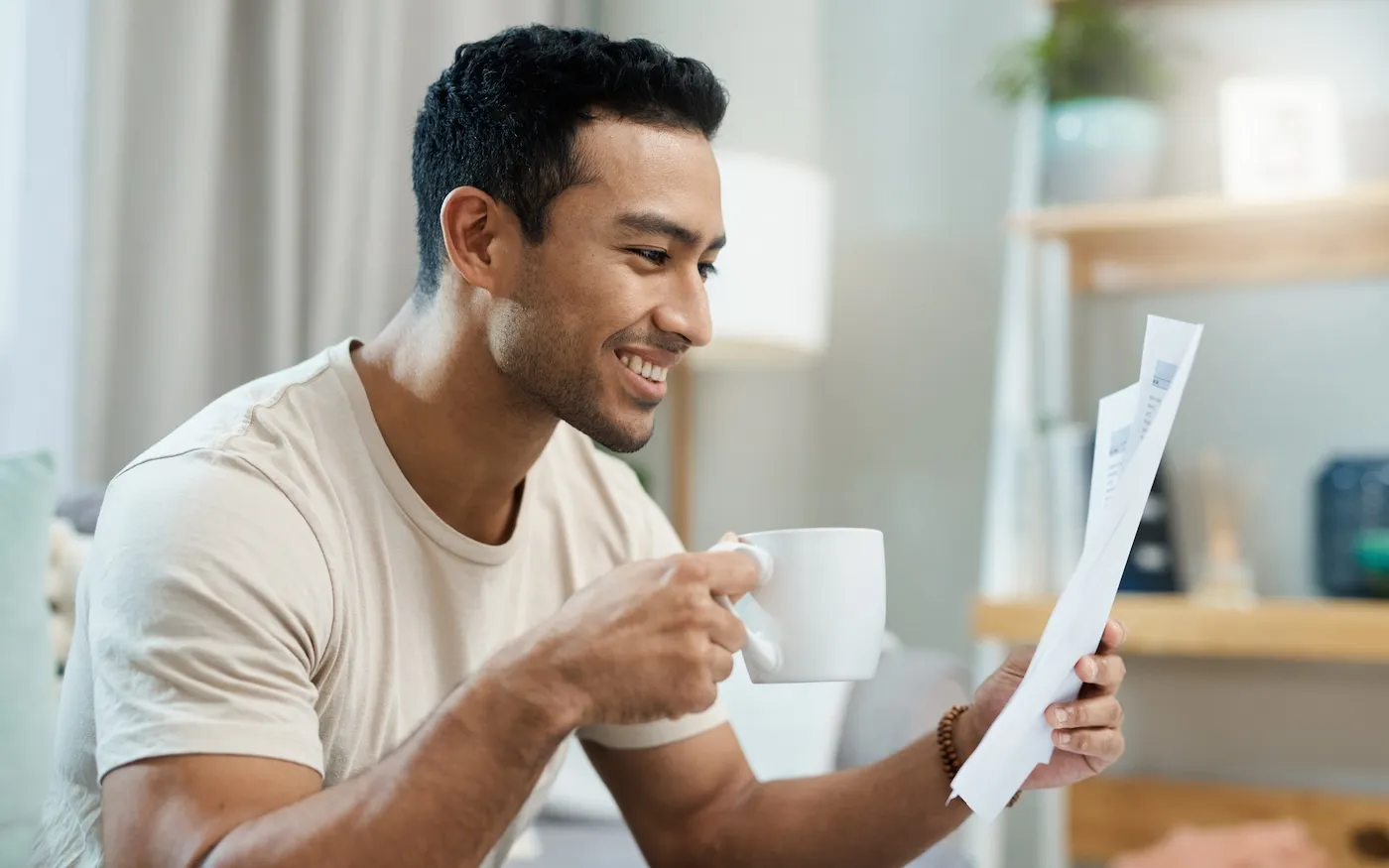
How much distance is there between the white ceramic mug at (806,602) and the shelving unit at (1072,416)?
4.00 ft

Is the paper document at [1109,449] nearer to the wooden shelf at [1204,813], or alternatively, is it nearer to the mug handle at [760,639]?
the mug handle at [760,639]

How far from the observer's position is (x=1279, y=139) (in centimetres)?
208

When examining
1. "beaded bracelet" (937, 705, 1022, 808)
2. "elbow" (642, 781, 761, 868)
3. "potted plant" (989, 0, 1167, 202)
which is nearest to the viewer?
"beaded bracelet" (937, 705, 1022, 808)

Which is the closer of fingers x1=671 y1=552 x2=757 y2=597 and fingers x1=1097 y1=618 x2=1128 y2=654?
fingers x1=671 y1=552 x2=757 y2=597

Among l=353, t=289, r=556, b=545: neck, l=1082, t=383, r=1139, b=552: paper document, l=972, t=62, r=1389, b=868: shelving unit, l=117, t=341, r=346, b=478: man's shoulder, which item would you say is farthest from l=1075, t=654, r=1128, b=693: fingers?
l=972, t=62, r=1389, b=868: shelving unit

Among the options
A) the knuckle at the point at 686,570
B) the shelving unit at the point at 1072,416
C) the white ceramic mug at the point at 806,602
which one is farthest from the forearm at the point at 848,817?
the shelving unit at the point at 1072,416

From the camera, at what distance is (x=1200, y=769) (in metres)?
2.29

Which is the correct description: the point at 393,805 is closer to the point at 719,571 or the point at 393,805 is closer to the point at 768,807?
the point at 719,571

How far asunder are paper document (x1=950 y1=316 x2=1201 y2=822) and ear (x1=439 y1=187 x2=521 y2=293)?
509 mm

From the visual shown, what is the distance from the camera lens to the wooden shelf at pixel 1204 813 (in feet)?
6.90

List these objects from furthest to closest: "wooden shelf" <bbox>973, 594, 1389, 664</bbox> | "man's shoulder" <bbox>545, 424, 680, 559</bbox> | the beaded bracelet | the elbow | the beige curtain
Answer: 1. "wooden shelf" <bbox>973, 594, 1389, 664</bbox>
2. the beige curtain
3. "man's shoulder" <bbox>545, 424, 680, 559</bbox>
4. the elbow
5. the beaded bracelet

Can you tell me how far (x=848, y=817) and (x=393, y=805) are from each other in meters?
0.41

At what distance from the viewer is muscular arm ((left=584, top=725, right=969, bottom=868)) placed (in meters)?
1.00

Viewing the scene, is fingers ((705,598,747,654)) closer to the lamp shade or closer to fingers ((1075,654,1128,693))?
fingers ((1075,654,1128,693))
